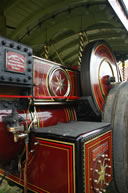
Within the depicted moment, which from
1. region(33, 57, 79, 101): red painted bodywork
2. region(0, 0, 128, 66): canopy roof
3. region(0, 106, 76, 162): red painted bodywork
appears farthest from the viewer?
region(0, 0, 128, 66): canopy roof

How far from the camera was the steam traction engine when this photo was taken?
128 cm

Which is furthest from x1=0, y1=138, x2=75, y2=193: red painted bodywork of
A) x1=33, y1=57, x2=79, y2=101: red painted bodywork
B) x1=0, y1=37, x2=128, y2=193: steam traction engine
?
x1=33, y1=57, x2=79, y2=101: red painted bodywork

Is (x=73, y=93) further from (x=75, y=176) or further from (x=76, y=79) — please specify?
(x=75, y=176)

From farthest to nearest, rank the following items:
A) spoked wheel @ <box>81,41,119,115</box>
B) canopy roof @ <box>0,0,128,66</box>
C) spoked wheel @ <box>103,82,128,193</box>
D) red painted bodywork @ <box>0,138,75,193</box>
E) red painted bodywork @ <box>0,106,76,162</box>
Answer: canopy roof @ <box>0,0,128,66</box>, spoked wheel @ <box>81,41,119,115</box>, spoked wheel @ <box>103,82,128,193</box>, red painted bodywork @ <box>0,106,76,162</box>, red painted bodywork @ <box>0,138,75,193</box>

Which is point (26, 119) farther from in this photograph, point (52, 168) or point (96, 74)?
point (96, 74)

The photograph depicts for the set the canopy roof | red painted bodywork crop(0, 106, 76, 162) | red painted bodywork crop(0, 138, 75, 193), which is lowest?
red painted bodywork crop(0, 138, 75, 193)

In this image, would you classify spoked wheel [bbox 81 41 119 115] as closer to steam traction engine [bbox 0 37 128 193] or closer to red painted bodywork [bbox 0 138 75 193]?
steam traction engine [bbox 0 37 128 193]

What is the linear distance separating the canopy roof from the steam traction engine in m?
0.87

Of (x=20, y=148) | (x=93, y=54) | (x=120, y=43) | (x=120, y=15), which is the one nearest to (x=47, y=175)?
(x=20, y=148)

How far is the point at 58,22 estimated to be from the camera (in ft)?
11.5

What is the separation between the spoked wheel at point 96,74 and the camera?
2170 mm

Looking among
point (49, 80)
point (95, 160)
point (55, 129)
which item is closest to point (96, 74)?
point (49, 80)

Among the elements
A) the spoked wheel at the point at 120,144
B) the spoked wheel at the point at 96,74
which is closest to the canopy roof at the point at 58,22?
the spoked wheel at the point at 96,74

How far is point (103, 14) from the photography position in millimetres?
2887
